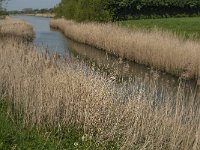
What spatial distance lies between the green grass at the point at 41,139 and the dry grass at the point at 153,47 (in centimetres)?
556

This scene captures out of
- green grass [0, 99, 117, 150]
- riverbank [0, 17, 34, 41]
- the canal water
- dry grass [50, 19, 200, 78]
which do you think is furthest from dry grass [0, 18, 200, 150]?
riverbank [0, 17, 34, 41]

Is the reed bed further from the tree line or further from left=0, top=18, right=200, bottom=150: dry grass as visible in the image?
the tree line

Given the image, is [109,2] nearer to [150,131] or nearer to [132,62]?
[132,62]

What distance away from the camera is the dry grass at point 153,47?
48.9 feet

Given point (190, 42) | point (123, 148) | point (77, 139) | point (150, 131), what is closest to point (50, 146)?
point (77, 139)

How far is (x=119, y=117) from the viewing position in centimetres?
686

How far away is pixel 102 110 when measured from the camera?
6926mm

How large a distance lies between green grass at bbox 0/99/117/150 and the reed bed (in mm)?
113

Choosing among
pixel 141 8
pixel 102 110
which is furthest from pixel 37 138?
pixel 141 8

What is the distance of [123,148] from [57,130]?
4.32ft

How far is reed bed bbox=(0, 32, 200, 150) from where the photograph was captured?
6.27 meters

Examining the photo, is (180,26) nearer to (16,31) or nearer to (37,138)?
(16,31)

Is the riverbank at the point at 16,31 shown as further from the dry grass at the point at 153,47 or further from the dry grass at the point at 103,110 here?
the dry grass at the point at 103,110

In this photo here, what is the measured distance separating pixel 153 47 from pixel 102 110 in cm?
1081
